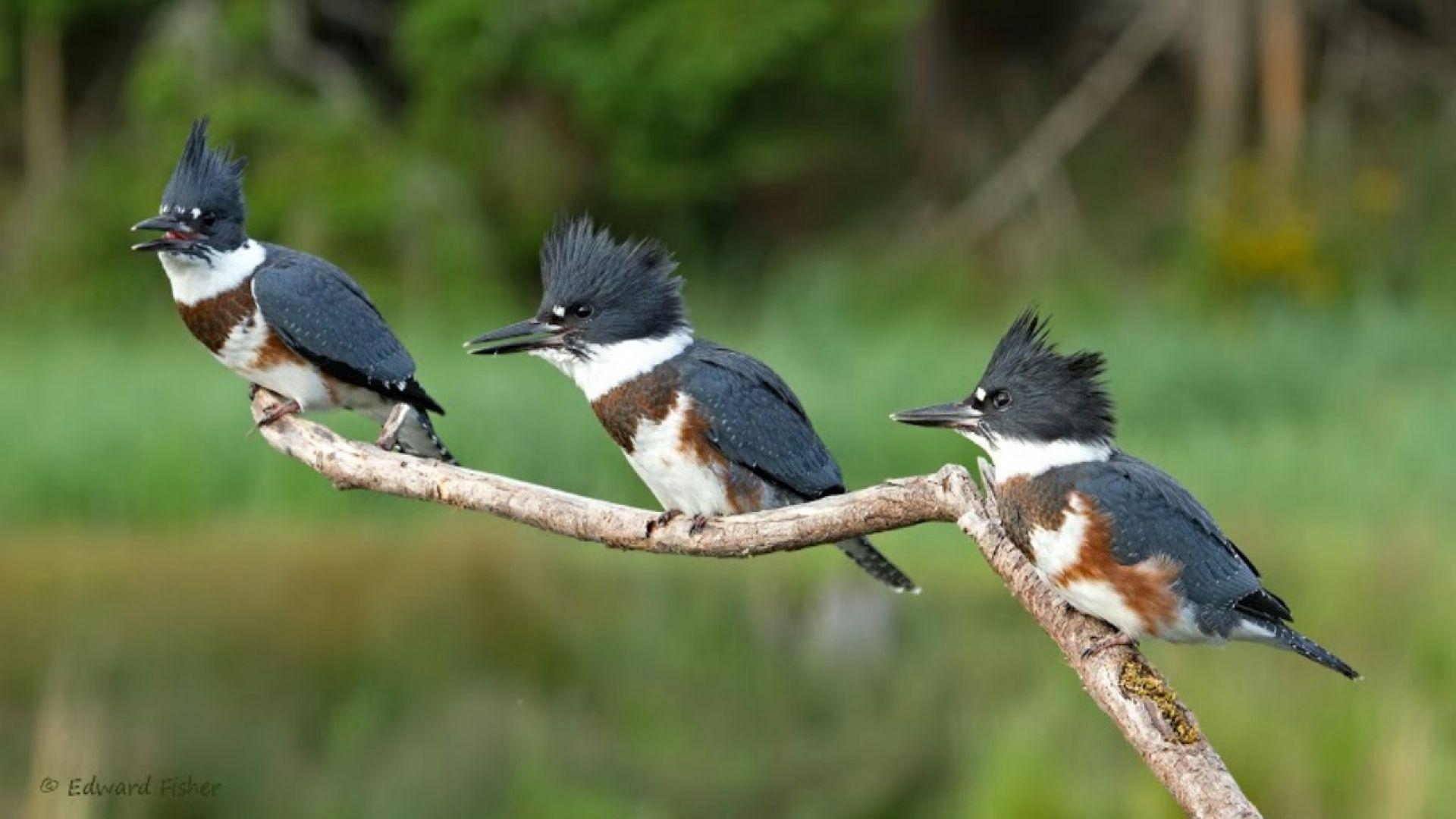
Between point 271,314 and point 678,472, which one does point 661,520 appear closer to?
point 678,472

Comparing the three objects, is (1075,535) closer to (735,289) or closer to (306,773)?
(306,773)

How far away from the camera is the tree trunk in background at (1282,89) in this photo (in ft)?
48.3

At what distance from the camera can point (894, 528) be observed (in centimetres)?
393

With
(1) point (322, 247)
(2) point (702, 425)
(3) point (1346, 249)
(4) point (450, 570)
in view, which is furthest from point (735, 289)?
(2) point (702, 425)

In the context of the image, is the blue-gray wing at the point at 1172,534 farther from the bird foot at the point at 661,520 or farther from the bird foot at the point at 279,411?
the bird foot at the point at 279,411

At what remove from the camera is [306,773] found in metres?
8.72

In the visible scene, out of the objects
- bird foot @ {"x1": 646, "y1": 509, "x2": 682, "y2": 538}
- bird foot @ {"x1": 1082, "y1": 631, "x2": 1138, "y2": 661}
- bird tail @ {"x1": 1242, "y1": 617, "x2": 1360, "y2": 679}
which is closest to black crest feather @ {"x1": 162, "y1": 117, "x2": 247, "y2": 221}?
bird foot @ {"x1": 646, "y1": 509, "x2": 682, "y2": 538}

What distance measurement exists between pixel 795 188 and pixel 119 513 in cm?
800

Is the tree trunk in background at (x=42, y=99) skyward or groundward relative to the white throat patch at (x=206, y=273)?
skyward

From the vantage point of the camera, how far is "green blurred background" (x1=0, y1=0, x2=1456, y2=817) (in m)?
8.51

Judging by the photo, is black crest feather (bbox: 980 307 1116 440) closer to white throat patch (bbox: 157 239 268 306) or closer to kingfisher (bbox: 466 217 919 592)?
kingfisher (bbox: 466 217 919 592)

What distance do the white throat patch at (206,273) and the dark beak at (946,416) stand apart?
169 cm

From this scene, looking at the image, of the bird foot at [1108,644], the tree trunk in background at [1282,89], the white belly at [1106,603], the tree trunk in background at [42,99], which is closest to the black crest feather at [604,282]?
the white belly at [1106,603]

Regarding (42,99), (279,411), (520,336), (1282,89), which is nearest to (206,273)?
(279,411)
